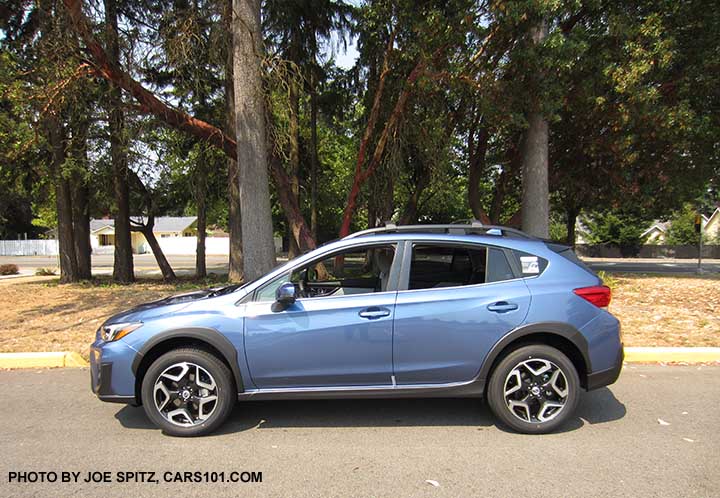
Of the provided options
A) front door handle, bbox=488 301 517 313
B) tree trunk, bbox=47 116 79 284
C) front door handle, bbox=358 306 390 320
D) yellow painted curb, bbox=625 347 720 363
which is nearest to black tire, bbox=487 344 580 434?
A: front door handle, bbox=488 301 517 313

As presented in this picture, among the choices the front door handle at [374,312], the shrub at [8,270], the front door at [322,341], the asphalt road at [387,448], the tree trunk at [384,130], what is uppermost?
the tree trunk at [384,130]

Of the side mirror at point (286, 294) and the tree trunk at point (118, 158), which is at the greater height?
the tree trunk at point (118, 158)

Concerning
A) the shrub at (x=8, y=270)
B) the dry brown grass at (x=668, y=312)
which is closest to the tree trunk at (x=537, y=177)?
the dry brown grass at (x=668, y=312)

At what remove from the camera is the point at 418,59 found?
10.6m

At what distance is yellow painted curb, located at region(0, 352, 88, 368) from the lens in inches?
223

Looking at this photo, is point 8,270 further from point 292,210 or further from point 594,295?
point 594,295

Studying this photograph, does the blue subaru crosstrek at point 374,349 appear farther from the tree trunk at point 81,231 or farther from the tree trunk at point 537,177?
the tree trunk at point 81,231

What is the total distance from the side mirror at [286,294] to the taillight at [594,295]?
7.84 ft

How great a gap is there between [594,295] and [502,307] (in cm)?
83

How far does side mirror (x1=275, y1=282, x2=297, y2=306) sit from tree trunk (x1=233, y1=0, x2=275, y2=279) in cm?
473

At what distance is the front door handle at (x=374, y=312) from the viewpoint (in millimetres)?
3621

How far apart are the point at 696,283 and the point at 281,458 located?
12132 mm

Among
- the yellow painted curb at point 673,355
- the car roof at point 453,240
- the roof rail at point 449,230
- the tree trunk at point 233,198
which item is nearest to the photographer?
the car roof at point 453,240

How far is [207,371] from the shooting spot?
365 cm
